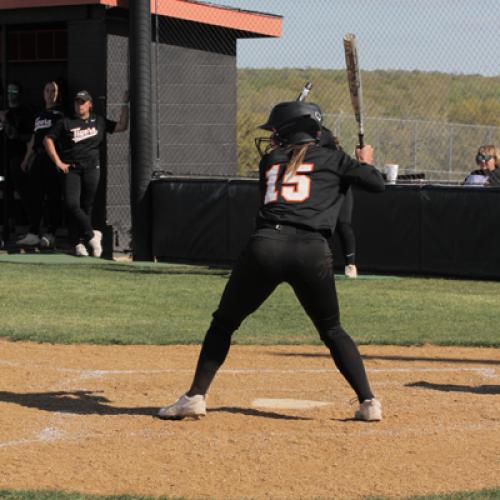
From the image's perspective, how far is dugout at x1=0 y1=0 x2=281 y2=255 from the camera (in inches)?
667

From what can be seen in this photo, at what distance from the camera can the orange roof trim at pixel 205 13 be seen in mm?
16875

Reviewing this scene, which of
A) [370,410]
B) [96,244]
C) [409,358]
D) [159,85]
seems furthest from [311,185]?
[159,85]

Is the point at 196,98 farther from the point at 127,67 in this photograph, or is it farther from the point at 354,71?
the point at 354,71

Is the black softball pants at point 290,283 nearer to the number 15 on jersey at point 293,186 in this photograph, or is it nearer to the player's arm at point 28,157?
the number 15 on jersey at point 293,186

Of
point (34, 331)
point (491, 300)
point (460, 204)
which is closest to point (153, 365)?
point (34, 331)

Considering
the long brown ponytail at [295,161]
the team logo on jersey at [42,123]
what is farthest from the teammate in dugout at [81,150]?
the long brown ponytail at [295,161]

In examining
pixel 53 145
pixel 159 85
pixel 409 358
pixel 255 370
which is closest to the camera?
pixel 255 370

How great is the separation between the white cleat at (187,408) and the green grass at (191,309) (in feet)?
10.4

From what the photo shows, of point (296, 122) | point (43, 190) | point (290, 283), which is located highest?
point (296, 122)

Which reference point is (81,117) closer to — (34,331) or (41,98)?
(41,98)

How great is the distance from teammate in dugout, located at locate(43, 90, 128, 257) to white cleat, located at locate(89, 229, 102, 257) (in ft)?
0.08

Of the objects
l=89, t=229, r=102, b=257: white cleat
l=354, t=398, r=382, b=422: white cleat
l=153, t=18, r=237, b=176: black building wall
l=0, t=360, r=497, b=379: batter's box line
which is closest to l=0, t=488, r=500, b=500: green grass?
l=354, t=398, r=382, b=422: white cleat

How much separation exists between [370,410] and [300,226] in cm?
115

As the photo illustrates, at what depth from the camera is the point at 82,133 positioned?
16078mm
